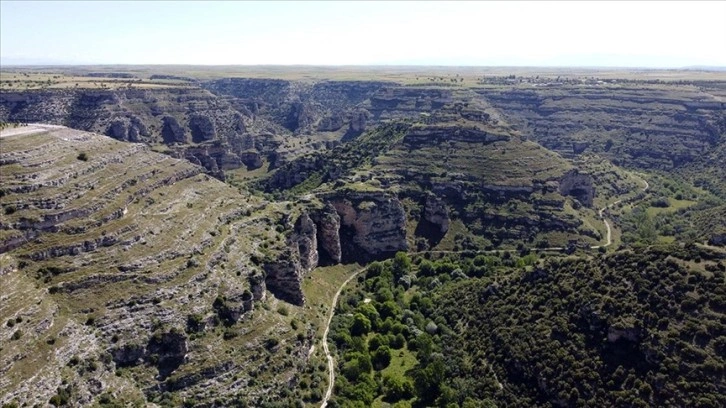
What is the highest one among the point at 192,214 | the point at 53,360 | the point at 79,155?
the point at 79,155

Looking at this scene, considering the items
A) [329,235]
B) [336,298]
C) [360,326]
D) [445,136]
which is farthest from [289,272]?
[445,136]

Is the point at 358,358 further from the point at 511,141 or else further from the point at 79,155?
the point at 511,141

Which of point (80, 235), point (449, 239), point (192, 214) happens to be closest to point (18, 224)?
point (80, 235)

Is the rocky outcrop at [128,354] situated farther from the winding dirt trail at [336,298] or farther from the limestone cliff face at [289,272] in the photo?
the limestone cliff face at [289,272]

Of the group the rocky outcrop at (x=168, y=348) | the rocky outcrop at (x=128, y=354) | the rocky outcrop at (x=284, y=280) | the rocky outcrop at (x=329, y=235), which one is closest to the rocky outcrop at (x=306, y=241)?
the rocky outcrop at (x=329, y=235)

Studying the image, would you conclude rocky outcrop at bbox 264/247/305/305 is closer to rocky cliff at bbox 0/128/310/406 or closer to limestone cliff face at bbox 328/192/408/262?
rocky cliff at bbox 0/128/310/406

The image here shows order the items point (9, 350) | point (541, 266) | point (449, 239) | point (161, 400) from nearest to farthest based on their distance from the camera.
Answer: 1. point (9, 350)
2. point (161, 400)
3. point (541, 266)
4. point (449, 239)
